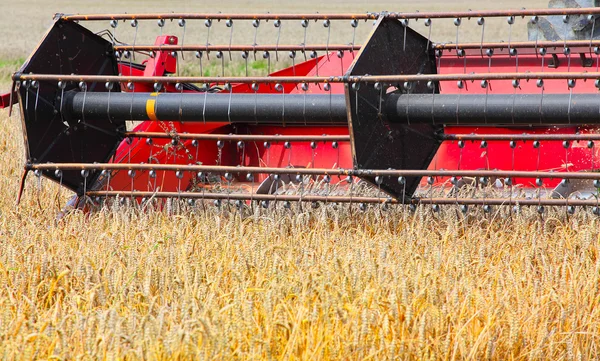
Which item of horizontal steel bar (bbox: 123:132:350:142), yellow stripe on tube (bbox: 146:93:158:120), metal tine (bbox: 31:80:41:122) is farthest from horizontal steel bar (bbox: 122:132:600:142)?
metal tine (bbox: 31:80:41:122)

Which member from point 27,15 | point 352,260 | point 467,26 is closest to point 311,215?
point 352,260

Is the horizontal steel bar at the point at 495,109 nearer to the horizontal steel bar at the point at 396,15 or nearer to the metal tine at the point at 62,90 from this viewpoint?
the horizontal steel bar at the point at 396,15

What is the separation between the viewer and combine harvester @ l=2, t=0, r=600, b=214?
3838 mm

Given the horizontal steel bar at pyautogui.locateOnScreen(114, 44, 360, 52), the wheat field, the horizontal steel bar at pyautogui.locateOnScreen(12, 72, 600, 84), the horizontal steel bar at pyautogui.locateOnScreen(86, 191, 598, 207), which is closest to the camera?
the wheat field

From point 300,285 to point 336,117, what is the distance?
128 cm

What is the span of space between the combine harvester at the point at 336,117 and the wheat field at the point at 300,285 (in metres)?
0.19

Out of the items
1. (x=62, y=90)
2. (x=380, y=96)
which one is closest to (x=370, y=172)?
(x=380, y=96)

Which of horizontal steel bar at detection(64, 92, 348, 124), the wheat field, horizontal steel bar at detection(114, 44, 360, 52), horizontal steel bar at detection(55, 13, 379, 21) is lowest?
the wheat field

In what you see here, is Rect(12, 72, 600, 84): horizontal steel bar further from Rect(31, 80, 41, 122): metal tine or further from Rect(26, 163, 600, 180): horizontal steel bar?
Rect(26, 163, 600, 180): horizontal steel bar

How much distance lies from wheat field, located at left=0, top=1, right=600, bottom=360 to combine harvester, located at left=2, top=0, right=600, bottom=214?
19cm

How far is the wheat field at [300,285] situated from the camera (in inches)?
94.3

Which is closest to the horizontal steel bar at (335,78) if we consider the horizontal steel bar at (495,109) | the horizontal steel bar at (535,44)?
the horizontal steel bar at (495,109)

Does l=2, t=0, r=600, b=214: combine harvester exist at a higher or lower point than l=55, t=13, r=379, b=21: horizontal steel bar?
lower

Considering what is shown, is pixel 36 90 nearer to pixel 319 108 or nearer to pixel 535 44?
pixel 319 108
